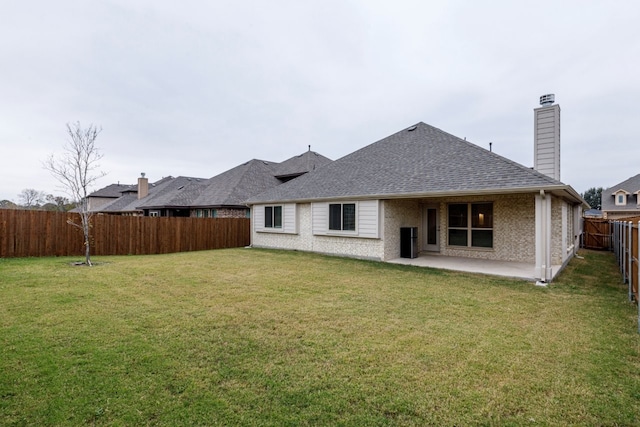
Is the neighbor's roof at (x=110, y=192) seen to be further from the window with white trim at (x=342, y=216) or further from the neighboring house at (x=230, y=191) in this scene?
the window with white trim at (x=342, y=216)

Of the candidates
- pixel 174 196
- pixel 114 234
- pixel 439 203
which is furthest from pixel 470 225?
pixel 174 196

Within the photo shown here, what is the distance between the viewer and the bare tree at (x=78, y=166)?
1057 centimetres

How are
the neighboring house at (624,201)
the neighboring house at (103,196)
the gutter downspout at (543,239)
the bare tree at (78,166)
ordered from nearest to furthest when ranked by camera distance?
1. the gutter downspout at (543,239)
2. the bare tree at (78,166)
3. the neighboring house at (624,201)
4. the neighboring house at (103,196)

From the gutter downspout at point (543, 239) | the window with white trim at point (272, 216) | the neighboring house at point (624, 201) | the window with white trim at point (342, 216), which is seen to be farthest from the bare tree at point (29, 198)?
the neighboring house at point (624, 201)

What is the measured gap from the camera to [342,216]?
38.5ft

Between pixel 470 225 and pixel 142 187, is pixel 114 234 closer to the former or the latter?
pixel 470 225

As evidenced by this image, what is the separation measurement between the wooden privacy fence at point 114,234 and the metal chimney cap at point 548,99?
1445 cm

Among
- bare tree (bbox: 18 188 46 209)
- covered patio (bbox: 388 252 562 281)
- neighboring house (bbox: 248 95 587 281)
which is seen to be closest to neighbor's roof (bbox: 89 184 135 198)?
bare tree (bbox: 18 188 46 209)

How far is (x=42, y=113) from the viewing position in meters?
13.5

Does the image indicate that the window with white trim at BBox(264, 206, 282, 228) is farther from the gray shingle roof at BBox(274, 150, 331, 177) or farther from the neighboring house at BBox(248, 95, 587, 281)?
the gray shingle roof at BBox(274, 150, 331, 177)

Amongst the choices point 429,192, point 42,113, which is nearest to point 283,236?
point 429,192

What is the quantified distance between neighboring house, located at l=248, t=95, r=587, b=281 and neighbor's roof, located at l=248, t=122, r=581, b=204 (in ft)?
0.12

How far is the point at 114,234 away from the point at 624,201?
142ft

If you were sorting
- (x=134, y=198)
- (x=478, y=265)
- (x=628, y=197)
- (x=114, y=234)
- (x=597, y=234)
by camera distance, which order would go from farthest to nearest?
1. (x=134, y=198)
2. (x=628, y=197)
3. (x=597, y=234)
4. (x=114, y=234)
5. (x=478, y=265)
